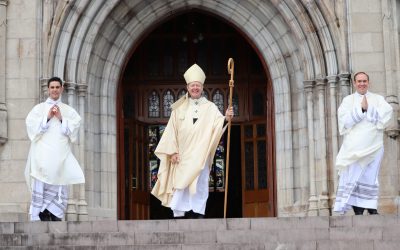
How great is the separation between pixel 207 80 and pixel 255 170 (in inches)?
96.3

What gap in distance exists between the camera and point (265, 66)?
25906 millimetres

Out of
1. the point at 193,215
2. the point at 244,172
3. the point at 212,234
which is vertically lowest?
the point at 212,234

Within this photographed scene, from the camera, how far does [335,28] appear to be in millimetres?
24297

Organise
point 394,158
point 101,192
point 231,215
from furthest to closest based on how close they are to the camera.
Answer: point 231,215 < point 101,192 < point 394,158

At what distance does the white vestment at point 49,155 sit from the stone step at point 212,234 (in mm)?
1759

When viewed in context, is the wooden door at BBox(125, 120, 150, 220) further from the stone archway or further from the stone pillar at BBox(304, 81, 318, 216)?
the stone pillar at BBox(304, 81, 318, 216)

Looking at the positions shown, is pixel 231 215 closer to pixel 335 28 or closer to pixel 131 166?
pixel 131 166

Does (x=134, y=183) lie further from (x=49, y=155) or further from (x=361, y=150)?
(x=361, y=150)

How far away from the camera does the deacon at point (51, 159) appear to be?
2003 cm

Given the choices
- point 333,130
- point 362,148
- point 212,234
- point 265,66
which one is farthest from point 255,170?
point 212,234

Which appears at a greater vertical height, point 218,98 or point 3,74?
point 3,74

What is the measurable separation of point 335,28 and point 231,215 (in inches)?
296

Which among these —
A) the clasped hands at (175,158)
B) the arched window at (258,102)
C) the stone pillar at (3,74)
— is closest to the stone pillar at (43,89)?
the stone pillar at (3,74)

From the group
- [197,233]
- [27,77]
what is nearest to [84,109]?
[27,77]
